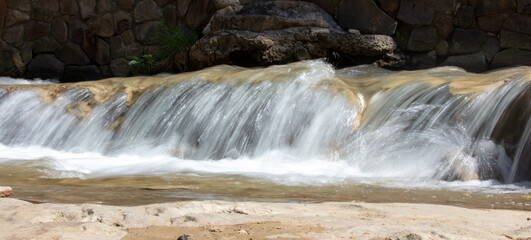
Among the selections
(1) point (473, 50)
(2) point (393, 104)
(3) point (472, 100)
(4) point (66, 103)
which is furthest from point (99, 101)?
(1) point (473, 50)

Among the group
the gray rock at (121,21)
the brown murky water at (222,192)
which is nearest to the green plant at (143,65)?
the gray rock at (121,21)

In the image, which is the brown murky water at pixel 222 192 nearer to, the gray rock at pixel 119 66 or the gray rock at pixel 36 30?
the gray rock at pixel 119 66

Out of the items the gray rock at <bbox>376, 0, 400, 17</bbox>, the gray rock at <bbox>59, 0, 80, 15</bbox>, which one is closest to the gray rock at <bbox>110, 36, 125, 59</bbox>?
the gray rock at <bbox>59, 0, 80, 15</bbox>

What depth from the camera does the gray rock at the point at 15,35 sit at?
9.48m

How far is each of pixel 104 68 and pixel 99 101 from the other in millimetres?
2974

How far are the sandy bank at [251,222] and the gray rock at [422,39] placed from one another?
17.7ft

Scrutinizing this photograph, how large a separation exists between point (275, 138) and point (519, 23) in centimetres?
379

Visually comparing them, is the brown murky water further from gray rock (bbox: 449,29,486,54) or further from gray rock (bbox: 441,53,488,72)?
gray rock (bbox: 449,29,486,54)

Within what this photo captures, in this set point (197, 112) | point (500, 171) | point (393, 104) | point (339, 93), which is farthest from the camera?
point (197, 112)

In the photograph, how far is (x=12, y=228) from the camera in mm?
Answer: 2008

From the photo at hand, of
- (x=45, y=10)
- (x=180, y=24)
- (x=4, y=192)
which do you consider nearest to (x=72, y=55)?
(x=45, y=10)

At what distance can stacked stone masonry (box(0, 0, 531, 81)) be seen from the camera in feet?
24.5

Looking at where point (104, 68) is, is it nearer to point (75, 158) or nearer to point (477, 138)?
point (75, 158)

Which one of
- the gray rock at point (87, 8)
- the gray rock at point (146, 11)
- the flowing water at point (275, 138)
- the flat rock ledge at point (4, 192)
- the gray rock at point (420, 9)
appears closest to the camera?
the flat rock ledge at point (4, 192)
